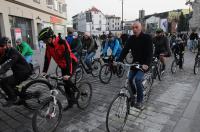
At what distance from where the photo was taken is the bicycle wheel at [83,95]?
504cm

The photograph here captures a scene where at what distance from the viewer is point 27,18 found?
23422 millimetres

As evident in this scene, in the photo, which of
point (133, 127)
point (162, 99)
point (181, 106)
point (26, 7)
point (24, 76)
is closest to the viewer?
point (133, 127)

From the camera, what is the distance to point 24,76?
4852 mm

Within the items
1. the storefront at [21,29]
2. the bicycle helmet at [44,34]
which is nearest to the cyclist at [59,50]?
the bicycle helmet at [44,34]

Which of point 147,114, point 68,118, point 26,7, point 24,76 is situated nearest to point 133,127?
point 147,114

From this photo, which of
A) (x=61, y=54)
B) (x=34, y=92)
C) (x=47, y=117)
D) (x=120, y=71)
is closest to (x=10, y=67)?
(x=34, y=92)

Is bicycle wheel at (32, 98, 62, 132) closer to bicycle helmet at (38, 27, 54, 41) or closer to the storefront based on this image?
bicycle helmet at (38, 27, 54, 41)

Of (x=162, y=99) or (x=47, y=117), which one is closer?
(x=47, y=117)

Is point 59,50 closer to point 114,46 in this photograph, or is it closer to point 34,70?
point 34,70

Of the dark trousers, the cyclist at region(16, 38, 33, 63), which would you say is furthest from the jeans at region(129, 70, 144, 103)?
the cyclist at region(16, 38, 33, 63)

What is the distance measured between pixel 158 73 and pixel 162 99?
206cm

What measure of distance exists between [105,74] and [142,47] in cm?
359

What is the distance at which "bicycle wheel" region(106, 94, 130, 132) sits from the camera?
3693mm

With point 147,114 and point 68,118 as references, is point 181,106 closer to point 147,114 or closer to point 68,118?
point 147,114
